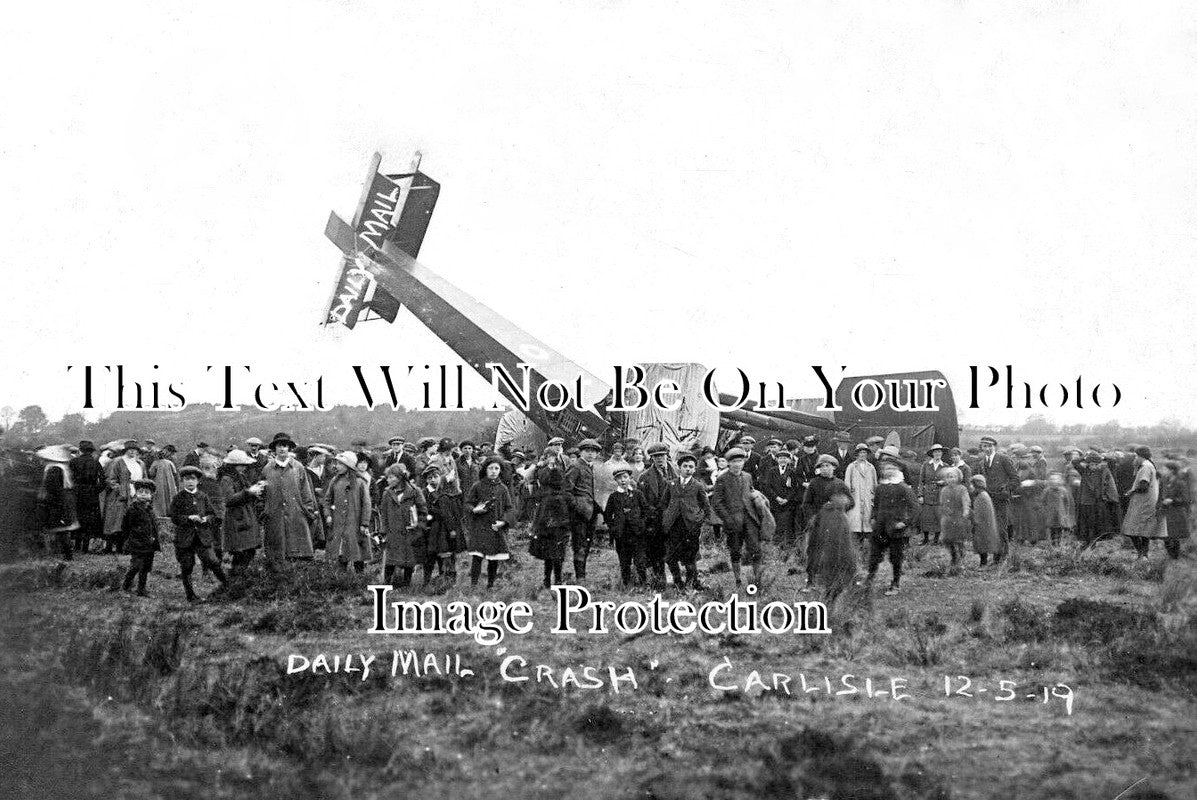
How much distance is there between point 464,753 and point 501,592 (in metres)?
0.92

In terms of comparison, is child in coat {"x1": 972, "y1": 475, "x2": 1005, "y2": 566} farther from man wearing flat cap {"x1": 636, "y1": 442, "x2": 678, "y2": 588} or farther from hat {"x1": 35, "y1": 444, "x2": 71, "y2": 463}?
hat {"x1": 35, "y1": 444, "x2": 71, "y2": 463}

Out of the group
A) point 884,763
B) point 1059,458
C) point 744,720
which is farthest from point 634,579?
point 1059,458

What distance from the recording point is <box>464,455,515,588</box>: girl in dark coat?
5188 millimetres

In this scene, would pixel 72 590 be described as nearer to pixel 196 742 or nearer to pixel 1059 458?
pixel 196 742

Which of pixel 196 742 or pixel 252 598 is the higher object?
pixel 252 598

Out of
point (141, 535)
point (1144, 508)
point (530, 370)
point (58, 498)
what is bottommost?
point (141, 535)

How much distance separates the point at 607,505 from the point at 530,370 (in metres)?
0.97

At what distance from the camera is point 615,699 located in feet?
15.5

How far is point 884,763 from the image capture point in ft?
14.8

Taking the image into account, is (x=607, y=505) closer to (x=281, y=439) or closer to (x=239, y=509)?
(x=281, y=439)

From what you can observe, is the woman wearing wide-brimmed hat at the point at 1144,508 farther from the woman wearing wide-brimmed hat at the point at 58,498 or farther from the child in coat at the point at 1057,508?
the woman wearing wide-brimmed hat at the point at 58,498

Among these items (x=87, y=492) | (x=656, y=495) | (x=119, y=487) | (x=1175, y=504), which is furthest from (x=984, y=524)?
(x=87, y=492)

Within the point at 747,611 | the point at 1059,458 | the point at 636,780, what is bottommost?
the point at 636,780

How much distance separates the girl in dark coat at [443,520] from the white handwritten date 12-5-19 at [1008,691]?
2.96 meters
